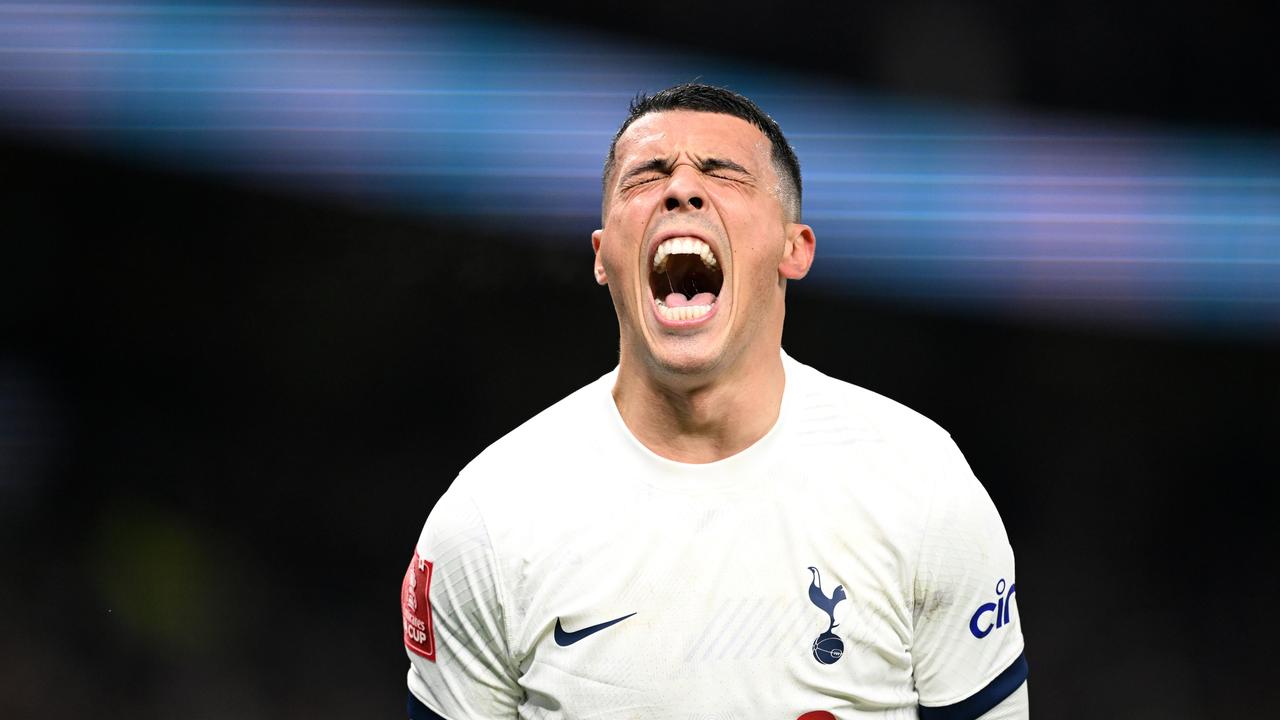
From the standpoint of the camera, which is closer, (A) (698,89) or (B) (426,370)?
(A) (698,89)

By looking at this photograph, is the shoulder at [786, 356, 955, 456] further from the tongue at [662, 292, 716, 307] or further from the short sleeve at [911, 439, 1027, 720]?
the tongue at [662, 292, 716, 307]

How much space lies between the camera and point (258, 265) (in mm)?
3656

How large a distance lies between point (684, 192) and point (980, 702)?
3.20ft

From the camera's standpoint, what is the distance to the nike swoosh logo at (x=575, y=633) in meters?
2.15

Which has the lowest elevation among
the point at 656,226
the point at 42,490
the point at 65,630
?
the point at 65,630

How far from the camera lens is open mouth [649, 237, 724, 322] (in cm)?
224

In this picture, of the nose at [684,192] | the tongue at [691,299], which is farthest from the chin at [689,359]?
the nose at [684,192]

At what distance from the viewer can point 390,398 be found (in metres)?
3.69

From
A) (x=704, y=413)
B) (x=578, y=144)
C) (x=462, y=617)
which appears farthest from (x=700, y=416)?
(x=578, y=144)

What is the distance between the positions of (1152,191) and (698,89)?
1768 millimetres

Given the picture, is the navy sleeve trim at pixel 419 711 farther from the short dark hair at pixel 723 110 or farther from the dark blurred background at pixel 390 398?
the dark blurred background at pixel 390 398

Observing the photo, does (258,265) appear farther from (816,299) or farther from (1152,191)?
(1152,191)

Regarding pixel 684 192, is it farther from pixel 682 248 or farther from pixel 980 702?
pixel 980 702

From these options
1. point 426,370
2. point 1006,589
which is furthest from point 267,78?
point 1006,589
